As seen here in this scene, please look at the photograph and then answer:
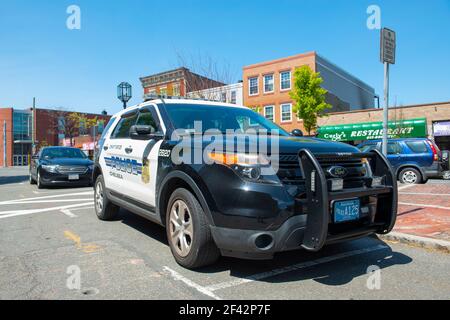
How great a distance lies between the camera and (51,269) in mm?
3953

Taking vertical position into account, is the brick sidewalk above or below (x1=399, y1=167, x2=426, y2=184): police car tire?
below

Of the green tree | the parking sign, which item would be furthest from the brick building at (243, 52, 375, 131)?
the parking sign

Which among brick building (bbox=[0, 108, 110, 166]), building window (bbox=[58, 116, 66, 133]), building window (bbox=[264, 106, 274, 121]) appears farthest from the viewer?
brick building (bbox=[0, 108, 110, 166])

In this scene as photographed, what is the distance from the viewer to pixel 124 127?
602 centimetres

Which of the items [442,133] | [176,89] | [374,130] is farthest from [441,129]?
[176,89]

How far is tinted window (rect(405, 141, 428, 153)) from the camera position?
13008 mm

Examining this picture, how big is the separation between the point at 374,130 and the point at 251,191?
28.2m

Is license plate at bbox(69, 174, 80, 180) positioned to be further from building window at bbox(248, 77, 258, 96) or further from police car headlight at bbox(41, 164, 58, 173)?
building window at bbox(248, 77, 258, 96)

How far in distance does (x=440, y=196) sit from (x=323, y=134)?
925 inches

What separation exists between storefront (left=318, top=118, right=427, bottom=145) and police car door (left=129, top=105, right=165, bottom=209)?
24.5 m

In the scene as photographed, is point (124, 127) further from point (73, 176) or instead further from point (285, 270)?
point (73, 176)

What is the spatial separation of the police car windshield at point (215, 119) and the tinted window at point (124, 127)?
44.7 inches

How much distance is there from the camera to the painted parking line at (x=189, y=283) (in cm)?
324
